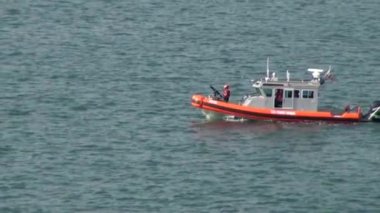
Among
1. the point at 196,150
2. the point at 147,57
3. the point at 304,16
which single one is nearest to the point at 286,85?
the point at 196,150

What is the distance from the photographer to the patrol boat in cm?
12075

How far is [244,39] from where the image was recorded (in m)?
150

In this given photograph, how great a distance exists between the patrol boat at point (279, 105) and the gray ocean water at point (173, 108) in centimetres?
65

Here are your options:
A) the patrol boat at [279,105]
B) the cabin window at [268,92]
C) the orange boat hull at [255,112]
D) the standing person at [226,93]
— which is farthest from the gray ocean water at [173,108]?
the standing person at [226,93]

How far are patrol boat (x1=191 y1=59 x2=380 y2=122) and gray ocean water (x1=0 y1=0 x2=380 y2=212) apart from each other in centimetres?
65

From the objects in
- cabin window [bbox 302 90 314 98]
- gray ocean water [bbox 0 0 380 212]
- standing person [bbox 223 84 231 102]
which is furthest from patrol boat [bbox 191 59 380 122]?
gray ocean water [bbox 0 0 380 212]

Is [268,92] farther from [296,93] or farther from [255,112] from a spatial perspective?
[296,93]

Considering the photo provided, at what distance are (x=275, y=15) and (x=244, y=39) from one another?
11.5m

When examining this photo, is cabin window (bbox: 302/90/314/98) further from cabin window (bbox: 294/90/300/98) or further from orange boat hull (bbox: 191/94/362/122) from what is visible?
orange boat hull (bbox: 191/94/362/122)

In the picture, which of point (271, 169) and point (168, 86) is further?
point (168, 86)

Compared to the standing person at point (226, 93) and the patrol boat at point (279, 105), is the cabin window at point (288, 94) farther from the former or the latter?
the standing person at point (226, 93)

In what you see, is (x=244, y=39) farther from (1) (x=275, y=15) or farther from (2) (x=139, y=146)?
(2) (x=139, y=146)

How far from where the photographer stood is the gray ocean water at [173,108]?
10788cm

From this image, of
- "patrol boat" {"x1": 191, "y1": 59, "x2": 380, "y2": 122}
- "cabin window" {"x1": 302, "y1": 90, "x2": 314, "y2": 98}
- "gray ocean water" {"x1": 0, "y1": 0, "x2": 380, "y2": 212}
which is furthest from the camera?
"cabin window" {"x1": 302, "y1": 90, "x2": 314, "y2": 98}
